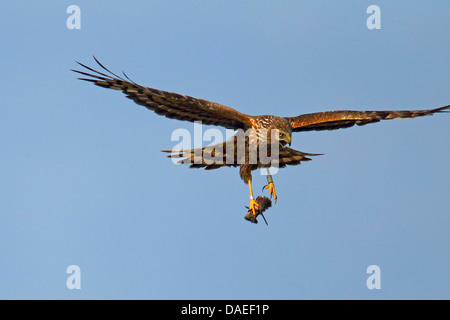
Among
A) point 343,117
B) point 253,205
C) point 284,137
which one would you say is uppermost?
point 343,117

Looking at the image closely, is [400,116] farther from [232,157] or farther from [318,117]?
[232,157]

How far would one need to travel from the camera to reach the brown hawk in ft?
50.3

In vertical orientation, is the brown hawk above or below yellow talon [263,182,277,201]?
above

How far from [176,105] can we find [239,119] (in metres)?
1.33

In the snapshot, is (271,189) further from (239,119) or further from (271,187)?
(239,119)

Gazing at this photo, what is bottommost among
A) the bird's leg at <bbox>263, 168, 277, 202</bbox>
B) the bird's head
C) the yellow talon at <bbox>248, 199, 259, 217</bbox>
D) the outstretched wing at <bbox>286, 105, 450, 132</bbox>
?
the yellow talon at <bbox>248, 199, 259, 217</bbox>

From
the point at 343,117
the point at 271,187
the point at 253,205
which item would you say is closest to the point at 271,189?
the point at 271,187

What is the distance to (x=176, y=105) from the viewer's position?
1580 cm

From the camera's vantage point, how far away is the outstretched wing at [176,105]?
15.1 metres

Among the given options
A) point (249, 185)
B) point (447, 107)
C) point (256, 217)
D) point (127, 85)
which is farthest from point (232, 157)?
point (447, 107)

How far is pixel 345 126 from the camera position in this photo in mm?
17875

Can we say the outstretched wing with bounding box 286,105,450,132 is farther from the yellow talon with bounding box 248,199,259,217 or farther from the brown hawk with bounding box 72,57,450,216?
the yellow talon with bounding box 248,199,259,217

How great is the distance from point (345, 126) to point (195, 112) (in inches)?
142

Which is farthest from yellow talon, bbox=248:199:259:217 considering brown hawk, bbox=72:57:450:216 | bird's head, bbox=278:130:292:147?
bird's head, bbox=278:130:292:147
